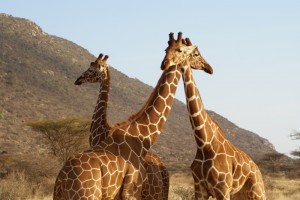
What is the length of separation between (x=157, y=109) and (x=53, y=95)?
47449mm

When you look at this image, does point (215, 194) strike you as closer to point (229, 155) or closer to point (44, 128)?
point (229, 155)

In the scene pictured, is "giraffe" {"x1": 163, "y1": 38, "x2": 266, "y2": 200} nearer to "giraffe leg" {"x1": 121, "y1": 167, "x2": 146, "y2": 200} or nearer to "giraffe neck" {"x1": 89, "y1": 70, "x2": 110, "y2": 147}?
"giraffe leg" {"x1": 121, "y1": 167, "x2": 146, "y2": 200}

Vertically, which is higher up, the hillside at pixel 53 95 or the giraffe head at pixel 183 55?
the hillside at pixel 53 95

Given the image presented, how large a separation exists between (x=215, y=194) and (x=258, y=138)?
75.8 meters

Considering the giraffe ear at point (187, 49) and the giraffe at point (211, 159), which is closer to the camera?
the giraffe at point (211, 159)

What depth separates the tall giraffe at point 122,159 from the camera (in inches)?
291

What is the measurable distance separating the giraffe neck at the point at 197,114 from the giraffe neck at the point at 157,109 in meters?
0.54

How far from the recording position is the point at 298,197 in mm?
21094

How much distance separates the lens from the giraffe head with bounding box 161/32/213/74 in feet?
26.4

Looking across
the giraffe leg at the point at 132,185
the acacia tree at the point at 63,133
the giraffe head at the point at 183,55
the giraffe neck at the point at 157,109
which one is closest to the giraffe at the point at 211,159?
the giraffe head at the point at 183,55

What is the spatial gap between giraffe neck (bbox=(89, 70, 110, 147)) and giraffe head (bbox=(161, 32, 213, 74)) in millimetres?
1985

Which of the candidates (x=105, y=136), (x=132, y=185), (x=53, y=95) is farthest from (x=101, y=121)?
(x=53, y=95)

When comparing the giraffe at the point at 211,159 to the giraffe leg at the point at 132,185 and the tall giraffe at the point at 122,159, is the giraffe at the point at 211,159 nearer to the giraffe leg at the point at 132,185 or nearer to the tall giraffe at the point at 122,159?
the tall giraffe at the point at 122,159

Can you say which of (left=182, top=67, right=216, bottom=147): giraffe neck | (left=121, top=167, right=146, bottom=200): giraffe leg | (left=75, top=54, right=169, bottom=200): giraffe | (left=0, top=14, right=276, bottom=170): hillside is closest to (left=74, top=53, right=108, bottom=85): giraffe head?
(left=75, top=54, right=169, bottom=200): giraffe
